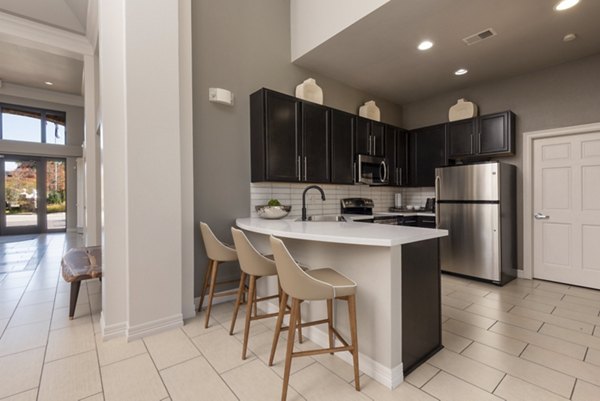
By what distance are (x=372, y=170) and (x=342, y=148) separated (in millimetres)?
745

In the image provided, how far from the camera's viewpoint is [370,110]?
4.59m

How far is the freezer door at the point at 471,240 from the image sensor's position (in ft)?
12.0

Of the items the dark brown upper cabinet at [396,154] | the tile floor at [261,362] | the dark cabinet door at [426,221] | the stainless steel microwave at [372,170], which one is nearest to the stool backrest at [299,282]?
the tile floor at [261,362]

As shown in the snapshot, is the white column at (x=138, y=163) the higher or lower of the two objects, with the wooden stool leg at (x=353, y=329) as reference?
Answer: higher

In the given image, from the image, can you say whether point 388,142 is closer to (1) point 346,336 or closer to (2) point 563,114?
(2) point 563,114

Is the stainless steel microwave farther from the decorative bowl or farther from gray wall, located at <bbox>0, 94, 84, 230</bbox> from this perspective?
gray wall, located at <bbox>0, 94, 84, 230</bbox>

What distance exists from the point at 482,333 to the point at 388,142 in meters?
3.09

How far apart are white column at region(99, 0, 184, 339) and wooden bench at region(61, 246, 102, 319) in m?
0.47

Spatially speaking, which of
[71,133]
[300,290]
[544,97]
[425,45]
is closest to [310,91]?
[425,45]

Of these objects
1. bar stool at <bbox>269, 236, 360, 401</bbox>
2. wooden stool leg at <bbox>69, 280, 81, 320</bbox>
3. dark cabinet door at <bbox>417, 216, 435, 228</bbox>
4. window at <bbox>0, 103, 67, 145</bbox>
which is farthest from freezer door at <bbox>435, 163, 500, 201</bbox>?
window at <bbox>0, 103, 67, 145</bbox>

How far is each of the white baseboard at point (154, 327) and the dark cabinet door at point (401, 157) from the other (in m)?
3.87

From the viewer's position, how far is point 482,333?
235 cm

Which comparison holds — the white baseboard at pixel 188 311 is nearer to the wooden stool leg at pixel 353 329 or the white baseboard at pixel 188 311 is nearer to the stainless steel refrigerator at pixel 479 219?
the wooden stool leg at pixel 353 329

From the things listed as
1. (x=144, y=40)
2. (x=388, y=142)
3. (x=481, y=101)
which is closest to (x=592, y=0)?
(x=481, y=101)
